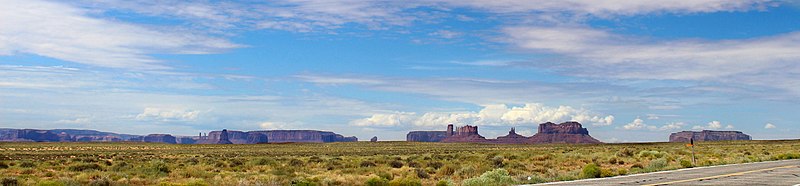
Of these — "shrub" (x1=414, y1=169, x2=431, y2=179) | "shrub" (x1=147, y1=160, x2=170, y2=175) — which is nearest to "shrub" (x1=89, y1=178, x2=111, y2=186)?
"shrub" (x1=147, y1=160, x2=170, y2=175)

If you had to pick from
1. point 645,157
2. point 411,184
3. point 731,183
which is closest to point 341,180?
point 411,184

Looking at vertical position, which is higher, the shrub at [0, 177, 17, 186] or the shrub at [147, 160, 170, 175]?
the shrub at [0, 177, 17, 186]

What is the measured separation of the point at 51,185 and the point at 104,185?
382 cm

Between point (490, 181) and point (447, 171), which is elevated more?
point (490, 181)

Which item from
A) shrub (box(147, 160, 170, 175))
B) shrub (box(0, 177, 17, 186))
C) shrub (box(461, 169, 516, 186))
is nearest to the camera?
shrub (box(461, 169, 516, 186))

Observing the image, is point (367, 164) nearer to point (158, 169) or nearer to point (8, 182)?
point (158, 169)

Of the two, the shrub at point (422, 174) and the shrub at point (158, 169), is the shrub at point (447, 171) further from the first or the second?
the shrub at point (158, 169)

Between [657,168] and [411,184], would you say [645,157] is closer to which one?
[657,168]

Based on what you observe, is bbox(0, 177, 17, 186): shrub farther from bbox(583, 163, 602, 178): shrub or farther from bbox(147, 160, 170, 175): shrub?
bbox(583, 163, 602, 178): shrub

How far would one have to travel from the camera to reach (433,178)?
27.1m

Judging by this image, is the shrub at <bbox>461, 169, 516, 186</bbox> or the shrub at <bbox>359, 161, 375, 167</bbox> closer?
the shrub at <bbox>461, 169, 516, 186</bbox>

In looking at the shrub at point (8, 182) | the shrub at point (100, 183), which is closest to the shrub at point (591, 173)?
the shrub at point (100, 183)

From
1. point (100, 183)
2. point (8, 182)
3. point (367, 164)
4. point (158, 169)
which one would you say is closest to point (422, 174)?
point (367, 164)

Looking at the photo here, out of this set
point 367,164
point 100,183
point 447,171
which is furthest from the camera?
point 367,164
